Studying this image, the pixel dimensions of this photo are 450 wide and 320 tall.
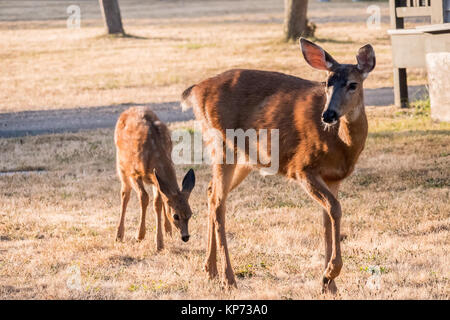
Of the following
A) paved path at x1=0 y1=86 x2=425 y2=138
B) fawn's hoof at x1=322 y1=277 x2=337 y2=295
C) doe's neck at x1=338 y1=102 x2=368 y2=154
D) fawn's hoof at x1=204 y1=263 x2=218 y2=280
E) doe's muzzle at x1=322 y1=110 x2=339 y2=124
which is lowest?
paved path at x1=0 y1=86 x2=425 y2=138

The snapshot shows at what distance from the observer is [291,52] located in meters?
26.7

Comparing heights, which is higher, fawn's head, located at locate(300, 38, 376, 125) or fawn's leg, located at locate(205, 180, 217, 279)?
fawn's head, located at locate(300, 38, 376, 125)

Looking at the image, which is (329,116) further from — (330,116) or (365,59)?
(365,59)

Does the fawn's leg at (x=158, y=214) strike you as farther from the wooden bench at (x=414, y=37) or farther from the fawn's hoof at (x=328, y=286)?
the wooden bench at (x=414, y=37)

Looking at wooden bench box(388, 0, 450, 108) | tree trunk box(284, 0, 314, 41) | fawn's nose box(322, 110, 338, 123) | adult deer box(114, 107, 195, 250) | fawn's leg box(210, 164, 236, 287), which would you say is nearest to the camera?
fawn's nose box(322, 110, 338, 123)

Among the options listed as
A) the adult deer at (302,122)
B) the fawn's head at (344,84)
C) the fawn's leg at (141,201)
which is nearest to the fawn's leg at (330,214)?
the adult deer at (302,122)

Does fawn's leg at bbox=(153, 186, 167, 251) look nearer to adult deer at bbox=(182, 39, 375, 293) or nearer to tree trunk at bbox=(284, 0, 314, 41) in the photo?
adult deer at bbox=(182, 39, 375, 293)

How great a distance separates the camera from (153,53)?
29.2 metres

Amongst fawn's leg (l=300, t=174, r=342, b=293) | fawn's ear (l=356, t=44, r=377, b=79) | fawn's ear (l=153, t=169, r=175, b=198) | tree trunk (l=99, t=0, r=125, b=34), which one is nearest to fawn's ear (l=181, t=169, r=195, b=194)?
fawn's ear (l=153, t=169, r=175, b=198)

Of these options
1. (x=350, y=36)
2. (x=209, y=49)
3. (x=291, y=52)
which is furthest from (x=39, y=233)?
(x=350, y=36)

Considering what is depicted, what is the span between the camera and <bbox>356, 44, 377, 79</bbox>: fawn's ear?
19.8 feet

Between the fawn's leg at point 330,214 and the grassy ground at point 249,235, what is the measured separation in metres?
0.16

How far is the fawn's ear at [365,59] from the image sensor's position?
19.8 ft

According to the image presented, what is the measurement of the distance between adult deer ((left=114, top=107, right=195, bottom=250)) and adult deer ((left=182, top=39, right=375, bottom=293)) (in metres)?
0.84
